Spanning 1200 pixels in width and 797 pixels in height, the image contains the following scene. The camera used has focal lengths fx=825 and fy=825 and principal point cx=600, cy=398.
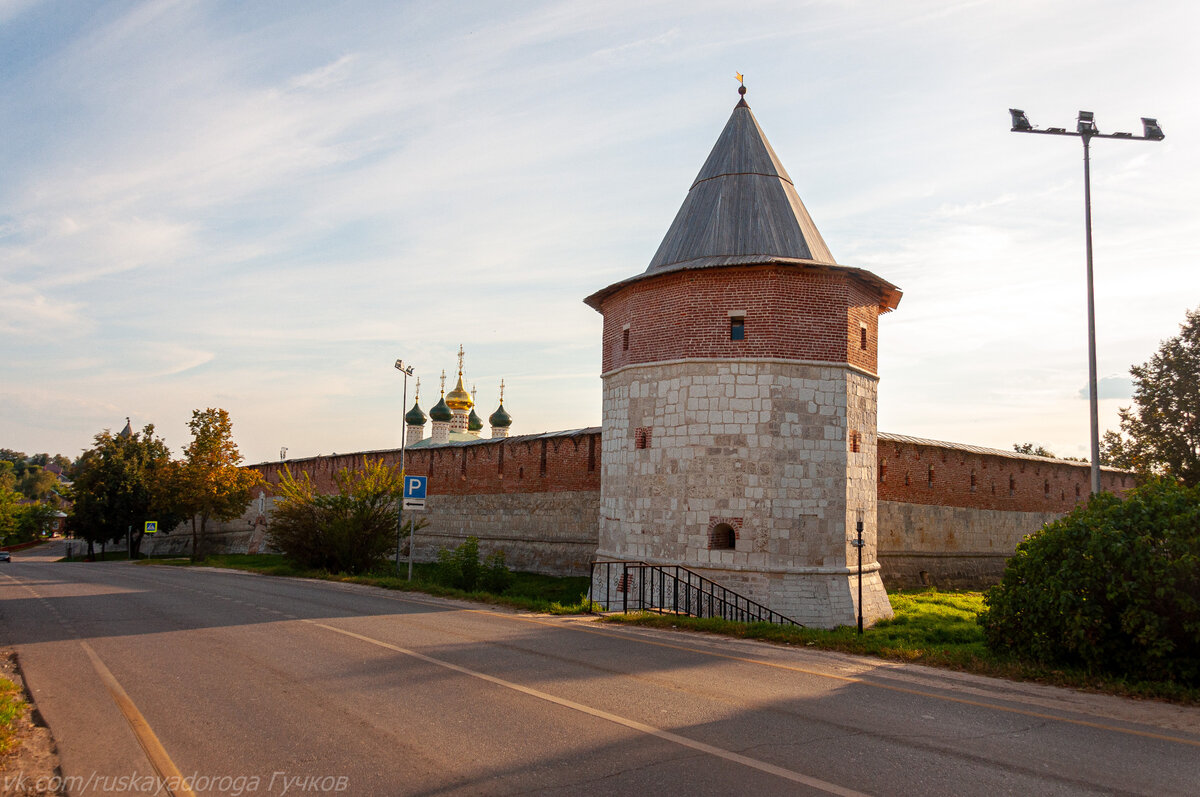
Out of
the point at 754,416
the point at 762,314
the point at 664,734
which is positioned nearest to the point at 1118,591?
the point at 664,734

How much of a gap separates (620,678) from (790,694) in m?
1.63

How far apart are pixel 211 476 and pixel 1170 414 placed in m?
36.5

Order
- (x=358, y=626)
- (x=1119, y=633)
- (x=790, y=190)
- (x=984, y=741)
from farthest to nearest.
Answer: (x=790, y=190) < (x=358, y=626) < (x=1119, y=633) < (x=984, y=741)

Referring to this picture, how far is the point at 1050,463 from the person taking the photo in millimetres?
31344

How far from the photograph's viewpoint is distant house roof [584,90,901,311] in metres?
17.6

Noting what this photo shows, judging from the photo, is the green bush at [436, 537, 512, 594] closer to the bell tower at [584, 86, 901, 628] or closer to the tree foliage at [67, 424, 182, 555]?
the bell tower at [584, 86, 901, 628]

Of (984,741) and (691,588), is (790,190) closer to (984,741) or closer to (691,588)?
(691,588)

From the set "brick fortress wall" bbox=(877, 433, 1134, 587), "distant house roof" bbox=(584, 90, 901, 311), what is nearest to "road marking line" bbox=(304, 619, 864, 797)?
"distant house roof" bbox=(584, 90, 901, 311)

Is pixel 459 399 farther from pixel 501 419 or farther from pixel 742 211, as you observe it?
pixel 742 211

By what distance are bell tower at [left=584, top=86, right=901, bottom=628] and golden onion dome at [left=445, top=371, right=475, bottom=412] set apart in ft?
123

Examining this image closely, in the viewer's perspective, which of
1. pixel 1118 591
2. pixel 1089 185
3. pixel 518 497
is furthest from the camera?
pixel 518 497

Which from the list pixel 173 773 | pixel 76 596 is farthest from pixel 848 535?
pixel 76 596

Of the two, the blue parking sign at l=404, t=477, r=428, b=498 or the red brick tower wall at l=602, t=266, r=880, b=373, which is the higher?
the red brick tower wall at l=602, t=266, r=880, b=373

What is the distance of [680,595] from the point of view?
1666 centimetres
